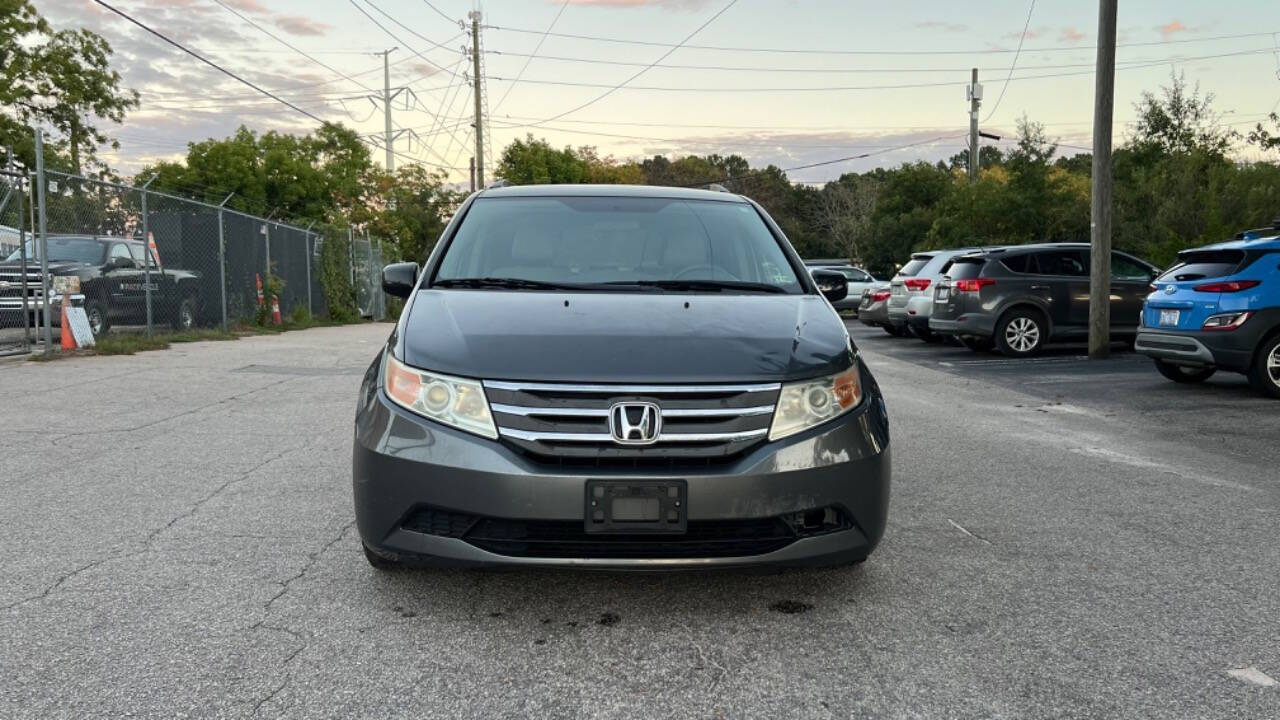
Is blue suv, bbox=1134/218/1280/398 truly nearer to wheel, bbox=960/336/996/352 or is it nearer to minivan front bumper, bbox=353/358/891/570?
wheel, bbox=960/336/996/352

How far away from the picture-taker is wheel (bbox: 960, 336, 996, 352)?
51.3 feet

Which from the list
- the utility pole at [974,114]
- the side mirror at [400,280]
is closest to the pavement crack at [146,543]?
the side mirror at [400,280]

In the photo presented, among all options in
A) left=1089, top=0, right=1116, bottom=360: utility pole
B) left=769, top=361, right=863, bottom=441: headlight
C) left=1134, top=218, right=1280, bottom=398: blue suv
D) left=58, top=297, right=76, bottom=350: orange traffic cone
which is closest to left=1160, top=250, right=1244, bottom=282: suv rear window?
left=1134, top=218, right=1280, bottom=398: blue suv

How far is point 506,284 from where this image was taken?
4.47 metres

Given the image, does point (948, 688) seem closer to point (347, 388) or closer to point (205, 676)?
point (205, 676)

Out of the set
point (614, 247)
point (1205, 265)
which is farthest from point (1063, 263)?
point (614, 247)

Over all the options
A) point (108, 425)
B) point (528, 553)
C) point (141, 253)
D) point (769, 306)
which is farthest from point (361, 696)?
point (141, 253)

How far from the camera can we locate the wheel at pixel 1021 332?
15.2 m

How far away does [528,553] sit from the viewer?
10.8ft

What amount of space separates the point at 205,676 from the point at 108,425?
5.34m

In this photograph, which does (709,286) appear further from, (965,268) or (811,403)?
(965,268)

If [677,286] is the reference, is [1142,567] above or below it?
below

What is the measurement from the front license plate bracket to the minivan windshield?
1.40 m

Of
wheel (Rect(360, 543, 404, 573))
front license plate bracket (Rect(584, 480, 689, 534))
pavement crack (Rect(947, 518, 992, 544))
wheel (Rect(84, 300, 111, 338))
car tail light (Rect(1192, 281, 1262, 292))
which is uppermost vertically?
car tail light (Rect(1192, 281, 1262, 292))
